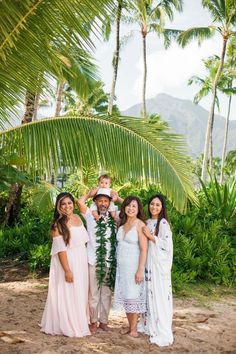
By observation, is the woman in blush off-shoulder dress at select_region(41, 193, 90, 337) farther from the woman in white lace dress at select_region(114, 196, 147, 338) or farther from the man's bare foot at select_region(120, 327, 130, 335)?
the man's bare foot at select_region(120, 327, 130, 335)

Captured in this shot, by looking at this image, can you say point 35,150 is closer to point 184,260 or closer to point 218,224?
point 184,260

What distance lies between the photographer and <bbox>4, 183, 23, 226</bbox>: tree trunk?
1097cm

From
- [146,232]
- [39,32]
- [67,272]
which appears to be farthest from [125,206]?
[39,32]

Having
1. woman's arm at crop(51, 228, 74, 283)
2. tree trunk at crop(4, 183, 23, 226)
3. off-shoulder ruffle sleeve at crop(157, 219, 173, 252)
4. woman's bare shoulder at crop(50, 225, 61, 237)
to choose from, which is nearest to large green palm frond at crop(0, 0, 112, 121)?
woman's bare shoulder at crop(50, 225, 61, 237)

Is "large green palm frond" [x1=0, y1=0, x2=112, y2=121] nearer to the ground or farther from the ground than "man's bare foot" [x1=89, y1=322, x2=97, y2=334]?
farther from the ground

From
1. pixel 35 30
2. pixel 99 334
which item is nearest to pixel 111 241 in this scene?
pixel 99 334

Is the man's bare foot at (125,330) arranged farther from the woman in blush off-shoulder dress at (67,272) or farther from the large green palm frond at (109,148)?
the large green palm frond at (109,148)

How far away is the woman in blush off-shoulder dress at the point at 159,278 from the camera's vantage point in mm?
4805

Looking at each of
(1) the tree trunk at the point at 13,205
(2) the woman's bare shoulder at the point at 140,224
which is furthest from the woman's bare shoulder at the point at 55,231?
(1) the tree trunk at the point at 13,205

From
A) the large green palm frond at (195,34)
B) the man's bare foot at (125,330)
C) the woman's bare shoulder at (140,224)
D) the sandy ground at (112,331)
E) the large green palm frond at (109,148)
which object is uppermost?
the large green palm frond at (195,34)

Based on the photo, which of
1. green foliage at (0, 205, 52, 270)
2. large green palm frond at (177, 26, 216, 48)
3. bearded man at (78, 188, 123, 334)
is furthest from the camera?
large green palm frond at (177, 26, 216, 48)

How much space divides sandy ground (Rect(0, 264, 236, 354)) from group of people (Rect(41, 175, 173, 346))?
138 mm

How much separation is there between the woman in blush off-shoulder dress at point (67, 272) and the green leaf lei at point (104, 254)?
145 millimetres

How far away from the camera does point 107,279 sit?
4.89 metres
